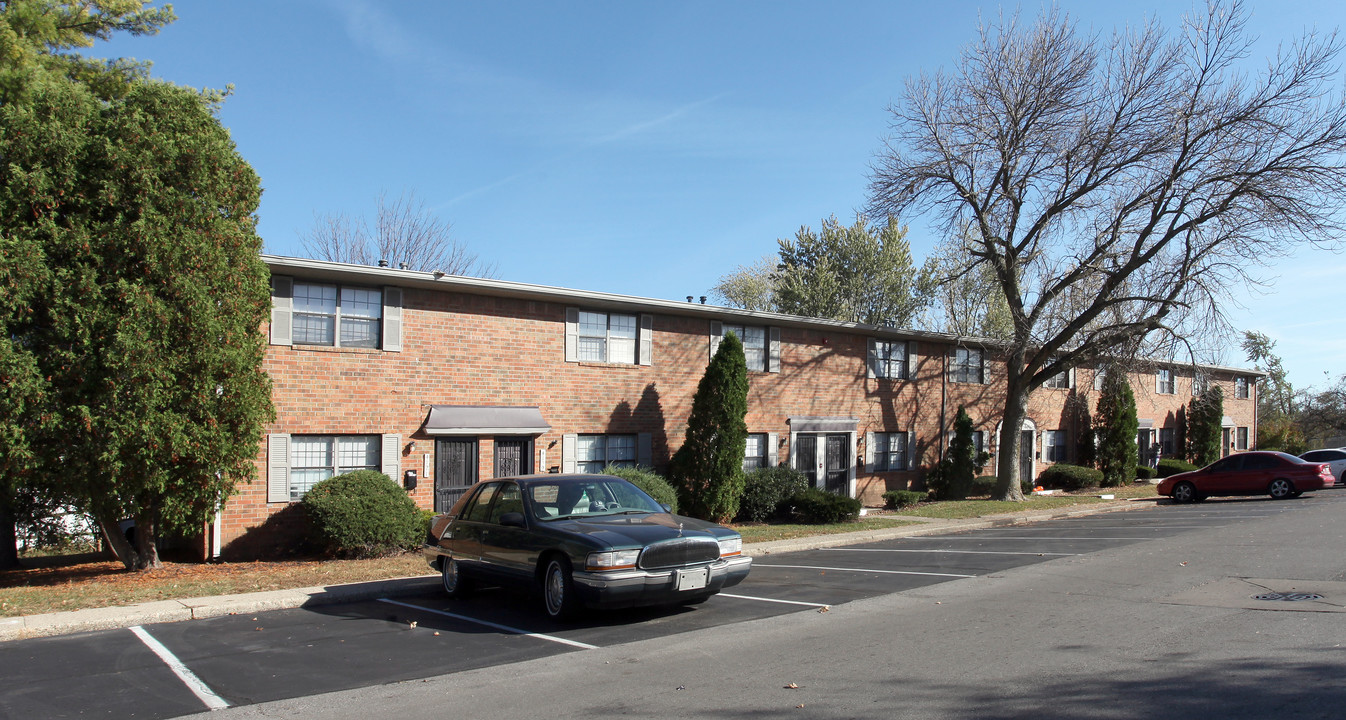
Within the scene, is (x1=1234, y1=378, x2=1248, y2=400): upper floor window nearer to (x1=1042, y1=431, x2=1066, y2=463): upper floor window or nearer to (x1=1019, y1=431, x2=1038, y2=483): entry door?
(x1=1042, y1=431, x2=1066, y2=463): upper floor window

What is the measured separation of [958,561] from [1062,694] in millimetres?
7826

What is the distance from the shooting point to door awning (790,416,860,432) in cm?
2272

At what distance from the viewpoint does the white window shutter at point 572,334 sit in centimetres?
1809

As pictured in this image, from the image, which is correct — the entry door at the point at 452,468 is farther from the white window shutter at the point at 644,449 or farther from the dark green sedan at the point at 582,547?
the dark green sedan at the point at 582,547

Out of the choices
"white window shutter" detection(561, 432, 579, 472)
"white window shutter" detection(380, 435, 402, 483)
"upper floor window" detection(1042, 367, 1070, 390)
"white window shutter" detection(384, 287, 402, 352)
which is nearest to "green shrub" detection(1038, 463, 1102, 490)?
"upper floor window" detection(1042, 367, 1070, 390)

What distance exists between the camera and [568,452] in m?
17.9

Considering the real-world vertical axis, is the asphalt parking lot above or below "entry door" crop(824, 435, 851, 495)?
below

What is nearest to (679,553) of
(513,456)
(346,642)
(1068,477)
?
(346,642)

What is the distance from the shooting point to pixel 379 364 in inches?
615

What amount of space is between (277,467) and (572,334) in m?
6.18

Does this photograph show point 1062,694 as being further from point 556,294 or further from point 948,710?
point 556,294

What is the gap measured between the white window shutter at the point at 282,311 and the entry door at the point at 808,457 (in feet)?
41.9

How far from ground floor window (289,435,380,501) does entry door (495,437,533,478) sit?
2.32 meters

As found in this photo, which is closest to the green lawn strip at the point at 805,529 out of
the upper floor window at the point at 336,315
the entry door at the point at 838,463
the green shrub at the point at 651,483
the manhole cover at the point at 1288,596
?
the green shrub at the point at 651,483
